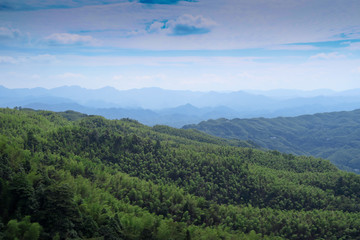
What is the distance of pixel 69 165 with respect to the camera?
1722 inches

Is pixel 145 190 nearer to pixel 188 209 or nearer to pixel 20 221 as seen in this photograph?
pixel 188 209

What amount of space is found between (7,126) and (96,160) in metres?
23.8

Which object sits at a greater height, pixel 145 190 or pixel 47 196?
pixel 47 196

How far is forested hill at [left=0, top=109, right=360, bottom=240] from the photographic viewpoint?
934 inches

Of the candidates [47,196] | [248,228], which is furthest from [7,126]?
[248,228]

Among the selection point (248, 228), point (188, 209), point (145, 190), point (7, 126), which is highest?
point (7, 126)

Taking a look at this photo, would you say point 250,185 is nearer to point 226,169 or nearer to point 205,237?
point 226,169

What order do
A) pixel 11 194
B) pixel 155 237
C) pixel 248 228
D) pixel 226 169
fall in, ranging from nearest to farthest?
pixel 11 194, pixel 155 237, pixel 248 228, pixel 226 169

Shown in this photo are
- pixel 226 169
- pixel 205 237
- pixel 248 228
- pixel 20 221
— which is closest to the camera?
pixel 20 221

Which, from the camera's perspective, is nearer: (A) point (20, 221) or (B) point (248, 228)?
(A) point (20, 221)

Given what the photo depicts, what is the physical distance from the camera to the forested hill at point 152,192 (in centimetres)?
2372

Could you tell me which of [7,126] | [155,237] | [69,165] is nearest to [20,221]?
[155,237]

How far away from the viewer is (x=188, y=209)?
42156 millimetres

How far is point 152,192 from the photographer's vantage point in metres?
44.9
